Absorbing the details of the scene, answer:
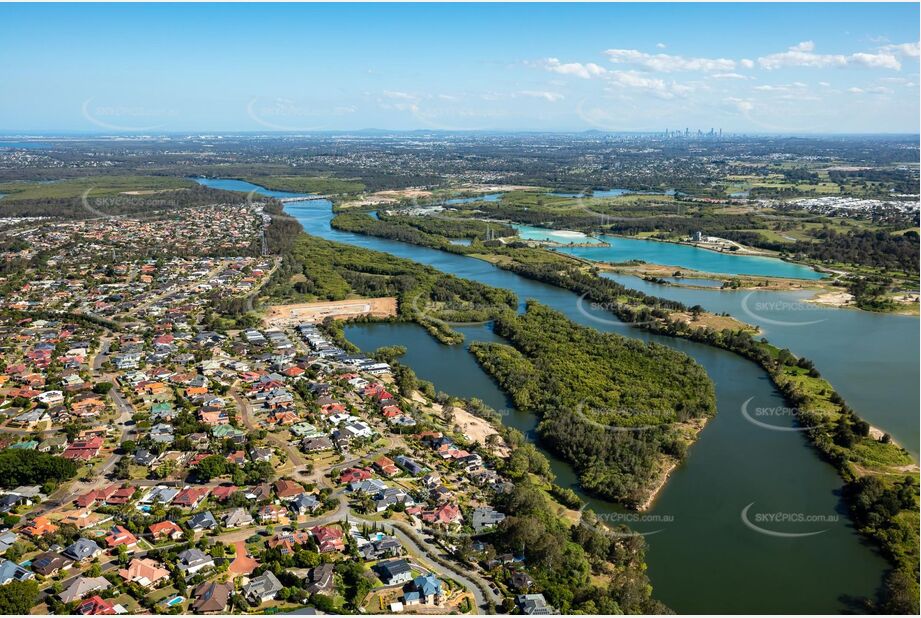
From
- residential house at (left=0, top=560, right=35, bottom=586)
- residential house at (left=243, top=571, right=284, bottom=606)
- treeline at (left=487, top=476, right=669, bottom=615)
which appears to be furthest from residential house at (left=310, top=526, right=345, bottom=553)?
residential house at (left=0, top=560, right=35, bottom=586)

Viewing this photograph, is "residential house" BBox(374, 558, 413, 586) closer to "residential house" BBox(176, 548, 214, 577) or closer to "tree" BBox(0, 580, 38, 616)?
"residential house" BBox(176, 548, 214, 577)

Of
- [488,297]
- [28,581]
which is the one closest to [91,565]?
[28,581]

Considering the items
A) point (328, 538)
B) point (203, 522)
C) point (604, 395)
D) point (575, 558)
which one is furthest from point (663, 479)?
point (203, 522)

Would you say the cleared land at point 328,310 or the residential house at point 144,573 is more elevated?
the cleared land at point 328,310

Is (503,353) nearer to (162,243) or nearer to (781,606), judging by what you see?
(781,606)

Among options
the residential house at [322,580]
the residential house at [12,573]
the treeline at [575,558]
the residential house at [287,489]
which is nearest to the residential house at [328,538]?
the residential house at [322,580]

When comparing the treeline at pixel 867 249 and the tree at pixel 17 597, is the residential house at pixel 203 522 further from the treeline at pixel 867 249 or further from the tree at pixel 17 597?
the treeline at pixel 867 249

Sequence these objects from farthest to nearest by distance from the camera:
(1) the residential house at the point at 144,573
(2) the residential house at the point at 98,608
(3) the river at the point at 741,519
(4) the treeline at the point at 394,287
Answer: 1. (4) the treeline at the point at 394,287
2. (3) the river at the point at 741,519
3. (1) the residential house at the point at 144,573
4. (2) the residential house at the point at 98,608
